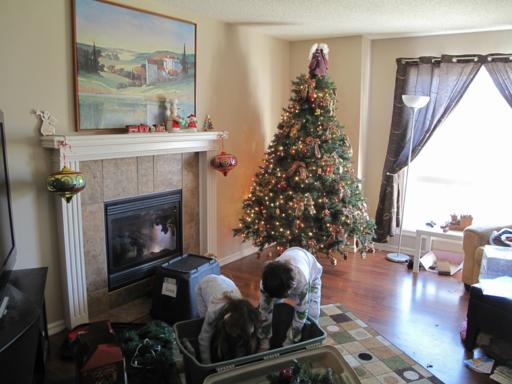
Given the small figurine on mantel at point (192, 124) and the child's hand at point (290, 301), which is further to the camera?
the small figurine on mantel at point (192, 124)

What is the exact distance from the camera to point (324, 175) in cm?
393

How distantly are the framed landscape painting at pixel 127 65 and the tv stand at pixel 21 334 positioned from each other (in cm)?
120

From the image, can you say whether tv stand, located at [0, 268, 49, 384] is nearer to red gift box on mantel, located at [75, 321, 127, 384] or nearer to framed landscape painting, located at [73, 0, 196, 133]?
red gift box on mantel, located at [75, 321, 127, 384]

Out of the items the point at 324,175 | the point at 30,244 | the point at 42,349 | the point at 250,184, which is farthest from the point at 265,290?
the point at 250,184

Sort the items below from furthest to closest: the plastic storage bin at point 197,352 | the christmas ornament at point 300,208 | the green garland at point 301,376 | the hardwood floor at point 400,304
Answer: the christmas ornament at point 300,208 → the hardwood floor at point 400,304 → the plastic storage bin at point 197,352 → the green garland at point 301,376

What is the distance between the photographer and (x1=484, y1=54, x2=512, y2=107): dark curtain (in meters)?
4.09

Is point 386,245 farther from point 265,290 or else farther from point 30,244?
point 30,244

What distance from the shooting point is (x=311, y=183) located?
12.9 ft

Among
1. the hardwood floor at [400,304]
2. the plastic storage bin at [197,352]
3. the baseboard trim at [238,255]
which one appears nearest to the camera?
the plastic storage bin at [197,352]

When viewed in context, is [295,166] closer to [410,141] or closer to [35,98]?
[410,141]

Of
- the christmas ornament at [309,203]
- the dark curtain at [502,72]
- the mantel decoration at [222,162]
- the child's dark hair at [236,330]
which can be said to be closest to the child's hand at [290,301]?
the child's dark hair at [236,330]

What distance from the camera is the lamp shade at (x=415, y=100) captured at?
4.18 metres

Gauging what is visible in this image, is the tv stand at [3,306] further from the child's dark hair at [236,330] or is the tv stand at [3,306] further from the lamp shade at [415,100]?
the lamp shade at [415,100]

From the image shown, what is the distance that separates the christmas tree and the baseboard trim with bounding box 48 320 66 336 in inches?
74.4
